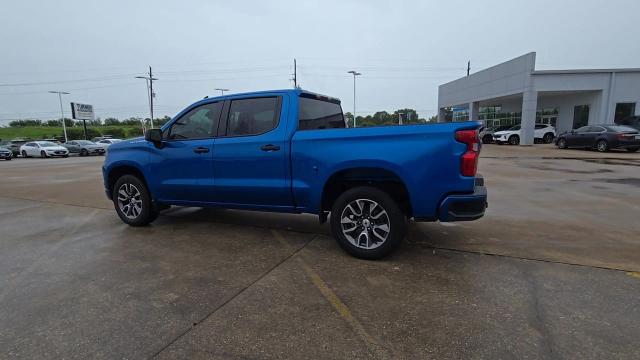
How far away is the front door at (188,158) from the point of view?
16.5ft

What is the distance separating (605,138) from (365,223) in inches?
836

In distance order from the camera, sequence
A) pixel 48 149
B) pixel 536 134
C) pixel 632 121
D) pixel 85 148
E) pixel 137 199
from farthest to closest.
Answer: pixel 85 148 < pixel 48 149 < pixel 536 134 < pixel 632 121 < pixel 137 199

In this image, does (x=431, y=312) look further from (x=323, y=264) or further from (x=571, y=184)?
(x=571, y=184)

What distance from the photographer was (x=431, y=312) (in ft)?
10.0

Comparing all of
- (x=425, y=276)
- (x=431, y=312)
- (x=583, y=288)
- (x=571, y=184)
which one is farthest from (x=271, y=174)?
(x=571, y=184)

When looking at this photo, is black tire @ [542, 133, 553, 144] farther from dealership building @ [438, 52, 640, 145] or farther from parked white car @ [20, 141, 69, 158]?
parked white car @ [20, 141, 69, 158]

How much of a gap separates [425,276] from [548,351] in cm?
136

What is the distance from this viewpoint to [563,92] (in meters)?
27.3

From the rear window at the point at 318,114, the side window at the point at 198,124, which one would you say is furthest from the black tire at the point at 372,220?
the side window at the point at 198,124

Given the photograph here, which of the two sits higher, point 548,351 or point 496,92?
point 496,92

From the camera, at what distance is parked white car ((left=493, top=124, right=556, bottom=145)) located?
27.8 metres

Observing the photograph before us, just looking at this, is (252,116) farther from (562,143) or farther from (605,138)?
(562,143)

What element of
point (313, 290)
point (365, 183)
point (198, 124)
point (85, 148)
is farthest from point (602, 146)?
point (85, 148)

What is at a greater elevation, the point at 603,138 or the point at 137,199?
the point at 603,138
